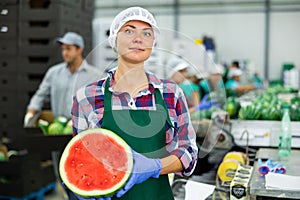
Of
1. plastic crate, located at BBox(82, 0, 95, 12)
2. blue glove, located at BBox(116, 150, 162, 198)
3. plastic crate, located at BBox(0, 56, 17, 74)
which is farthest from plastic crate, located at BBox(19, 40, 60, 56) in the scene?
blue glove, located at BBox(116, 150, 162, 198)

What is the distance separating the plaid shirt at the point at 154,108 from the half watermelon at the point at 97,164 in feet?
0.26

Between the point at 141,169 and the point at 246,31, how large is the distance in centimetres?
1112

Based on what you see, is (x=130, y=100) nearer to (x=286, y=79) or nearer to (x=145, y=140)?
(x=145, y=140)

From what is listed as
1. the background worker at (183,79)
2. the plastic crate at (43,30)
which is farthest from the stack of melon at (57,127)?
the background worker at (183,79)


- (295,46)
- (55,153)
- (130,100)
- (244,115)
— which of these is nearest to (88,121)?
(130,100)

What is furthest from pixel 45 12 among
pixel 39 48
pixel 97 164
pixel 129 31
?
pixel 97 164

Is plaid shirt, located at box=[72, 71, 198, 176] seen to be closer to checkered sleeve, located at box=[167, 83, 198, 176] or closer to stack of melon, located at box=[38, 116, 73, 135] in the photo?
checkered sleeve, located at box=[167, 83, 198, 176]

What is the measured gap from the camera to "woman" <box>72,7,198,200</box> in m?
1.46

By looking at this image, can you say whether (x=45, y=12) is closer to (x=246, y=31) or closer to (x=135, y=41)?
(x=135, y=41)

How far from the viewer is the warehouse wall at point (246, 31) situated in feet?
38.6

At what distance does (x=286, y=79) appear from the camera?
10.9 meters

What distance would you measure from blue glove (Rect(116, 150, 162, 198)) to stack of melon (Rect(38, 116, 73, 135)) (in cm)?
201

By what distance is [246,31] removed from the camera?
1205cm

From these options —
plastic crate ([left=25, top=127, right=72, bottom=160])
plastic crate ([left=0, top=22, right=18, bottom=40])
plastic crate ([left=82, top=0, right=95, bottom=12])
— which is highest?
plastic crate ([left=82, top=0, right=95, bottom=12])
